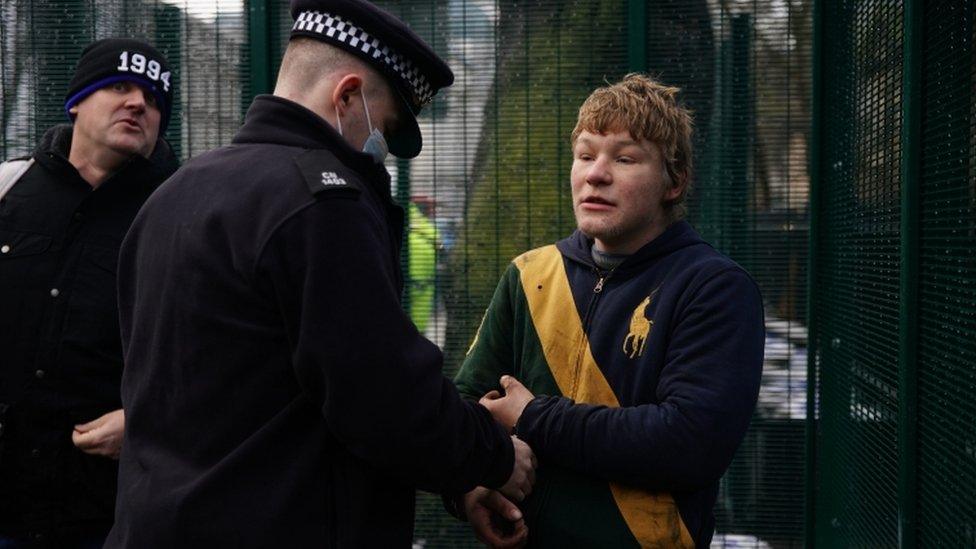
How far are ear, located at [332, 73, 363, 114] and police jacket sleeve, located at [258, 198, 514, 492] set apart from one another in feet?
1.08

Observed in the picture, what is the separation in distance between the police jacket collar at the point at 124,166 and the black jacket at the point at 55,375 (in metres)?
0.21

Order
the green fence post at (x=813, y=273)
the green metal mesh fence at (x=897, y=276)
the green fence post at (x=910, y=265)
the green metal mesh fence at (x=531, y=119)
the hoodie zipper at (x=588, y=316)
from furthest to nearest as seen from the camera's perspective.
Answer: the green metal mesh fence at (x=531, y=119) < the green fence post at (x=813, y=273) < the green fence post at (x=910, y=265) < the hoodie zipper at (x=588, y=316) < the green metal mesh fence at (x=897, y=276)

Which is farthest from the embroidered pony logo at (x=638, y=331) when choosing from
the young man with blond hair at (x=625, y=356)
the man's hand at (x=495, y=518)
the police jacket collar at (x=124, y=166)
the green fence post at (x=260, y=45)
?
the green fence post at (x=260, y=45)

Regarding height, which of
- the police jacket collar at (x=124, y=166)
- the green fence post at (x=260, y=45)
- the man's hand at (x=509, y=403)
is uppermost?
the green fence post at (x=260, y=45)

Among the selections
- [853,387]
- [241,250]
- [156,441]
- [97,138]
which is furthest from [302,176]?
[853,387]

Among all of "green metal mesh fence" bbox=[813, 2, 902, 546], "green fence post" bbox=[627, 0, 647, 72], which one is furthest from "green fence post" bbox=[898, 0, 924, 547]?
"green fence post" bbox=[627, 0, 647, 72]

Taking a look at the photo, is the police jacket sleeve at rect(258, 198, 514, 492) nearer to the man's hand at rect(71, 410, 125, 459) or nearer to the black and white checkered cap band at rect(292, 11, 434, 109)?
the black and white checkered cap band at rect(292, 11, 434, 109)

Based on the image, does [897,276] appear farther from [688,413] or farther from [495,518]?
[495,518]

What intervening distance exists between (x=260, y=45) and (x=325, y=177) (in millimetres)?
3168

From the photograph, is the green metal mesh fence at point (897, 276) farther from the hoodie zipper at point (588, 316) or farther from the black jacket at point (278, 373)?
the black jacket at point (278, 373)

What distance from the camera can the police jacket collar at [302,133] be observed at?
241cm

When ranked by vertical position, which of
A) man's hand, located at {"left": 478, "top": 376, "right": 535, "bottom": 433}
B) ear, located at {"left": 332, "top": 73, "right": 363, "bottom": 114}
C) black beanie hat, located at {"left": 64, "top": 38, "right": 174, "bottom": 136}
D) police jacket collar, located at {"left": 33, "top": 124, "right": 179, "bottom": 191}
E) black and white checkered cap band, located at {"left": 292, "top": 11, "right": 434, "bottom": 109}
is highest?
black beanie hat, located at {"left": 64, "top": 38, "right": 174, "bottom": 136}

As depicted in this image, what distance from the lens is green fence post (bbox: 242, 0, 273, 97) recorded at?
17.1ft

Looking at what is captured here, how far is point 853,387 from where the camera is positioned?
396 cm
